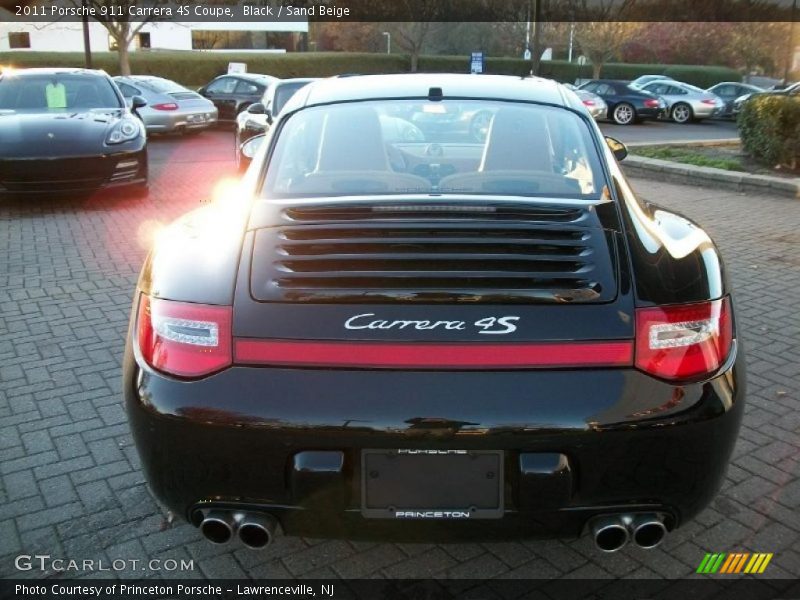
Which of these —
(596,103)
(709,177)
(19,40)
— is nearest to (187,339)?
(709,177)

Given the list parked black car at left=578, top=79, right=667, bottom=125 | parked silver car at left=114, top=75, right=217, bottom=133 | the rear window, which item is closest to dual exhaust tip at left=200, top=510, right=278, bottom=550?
the rear window

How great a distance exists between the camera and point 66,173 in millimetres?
8445

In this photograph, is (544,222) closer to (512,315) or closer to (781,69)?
(512,315)

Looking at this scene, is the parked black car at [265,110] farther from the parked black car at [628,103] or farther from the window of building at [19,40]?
the window of building at [19,40]

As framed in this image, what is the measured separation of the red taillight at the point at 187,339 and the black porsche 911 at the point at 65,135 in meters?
6.93

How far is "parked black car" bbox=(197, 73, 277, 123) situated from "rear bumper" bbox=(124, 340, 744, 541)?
18.3 m

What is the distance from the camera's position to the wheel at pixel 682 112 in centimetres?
2430

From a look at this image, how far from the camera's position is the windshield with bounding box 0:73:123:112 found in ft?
31.1

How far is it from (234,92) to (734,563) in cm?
1927

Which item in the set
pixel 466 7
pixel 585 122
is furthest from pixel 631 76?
pixel 585 122

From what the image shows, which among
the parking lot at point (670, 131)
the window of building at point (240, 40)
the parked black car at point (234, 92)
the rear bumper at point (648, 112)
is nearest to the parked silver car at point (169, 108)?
the parked black car at point (234, 92)

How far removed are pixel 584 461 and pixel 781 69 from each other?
52.8 meters

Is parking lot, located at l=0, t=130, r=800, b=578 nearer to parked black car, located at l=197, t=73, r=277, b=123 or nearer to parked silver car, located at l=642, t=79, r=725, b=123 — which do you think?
parked black car, located at l=197, t=73, r=277, b=123

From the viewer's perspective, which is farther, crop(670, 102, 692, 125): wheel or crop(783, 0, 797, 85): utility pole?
crop(783, 0, 797, 85): utility pole
